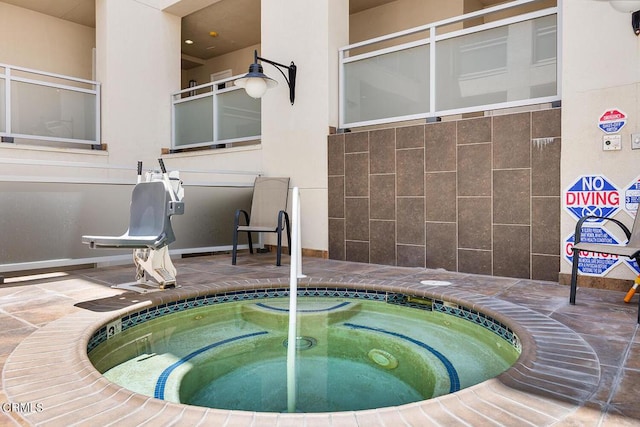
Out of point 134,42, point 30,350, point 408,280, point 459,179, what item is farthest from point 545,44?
point 134,42

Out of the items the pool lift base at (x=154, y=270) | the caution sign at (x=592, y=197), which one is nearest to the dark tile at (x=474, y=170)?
the caution sign at (x=592, y=197)

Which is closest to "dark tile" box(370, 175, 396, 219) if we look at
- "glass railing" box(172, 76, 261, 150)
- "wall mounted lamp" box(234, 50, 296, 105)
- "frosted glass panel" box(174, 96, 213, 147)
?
"wall mounted lamp" box(234, 50, 296, 105)

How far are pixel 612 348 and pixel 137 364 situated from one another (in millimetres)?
2265

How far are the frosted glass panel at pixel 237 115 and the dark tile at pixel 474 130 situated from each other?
3004 millimetres

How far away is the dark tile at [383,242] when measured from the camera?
4547 mm

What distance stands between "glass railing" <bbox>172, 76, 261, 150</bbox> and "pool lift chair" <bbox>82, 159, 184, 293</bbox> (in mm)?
2661

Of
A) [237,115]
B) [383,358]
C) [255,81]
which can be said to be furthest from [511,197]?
[237,115]

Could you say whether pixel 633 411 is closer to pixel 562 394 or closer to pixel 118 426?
pixel 562 394

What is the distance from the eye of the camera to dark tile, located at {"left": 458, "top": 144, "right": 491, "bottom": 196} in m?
3.93

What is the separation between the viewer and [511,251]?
12.5 ft

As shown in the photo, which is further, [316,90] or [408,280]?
[316,90]

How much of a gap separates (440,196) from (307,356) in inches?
97.9

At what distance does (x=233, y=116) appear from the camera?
20.7 ft

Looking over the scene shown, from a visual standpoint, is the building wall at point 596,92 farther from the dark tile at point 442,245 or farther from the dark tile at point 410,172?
the dark tile at point 410,172
